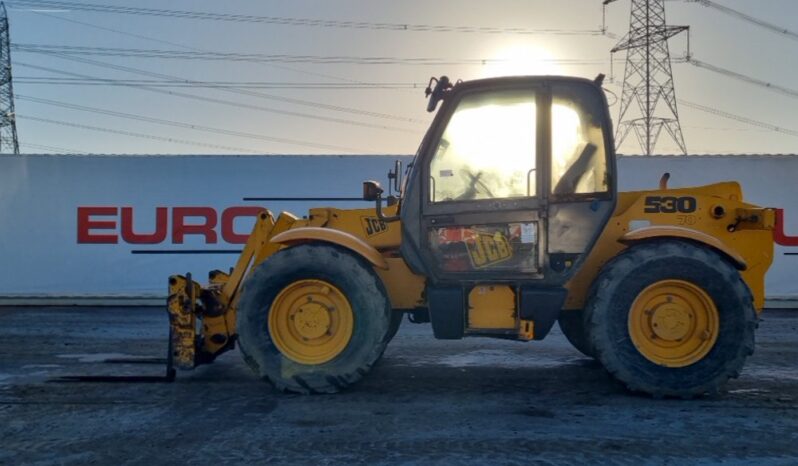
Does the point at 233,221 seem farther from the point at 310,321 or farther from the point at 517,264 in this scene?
the point at 517,264

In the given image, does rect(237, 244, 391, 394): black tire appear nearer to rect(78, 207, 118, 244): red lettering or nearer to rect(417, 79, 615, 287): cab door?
rect(417, 79, 615, 287): cab door

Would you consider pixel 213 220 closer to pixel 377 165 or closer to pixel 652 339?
pixel 377 165

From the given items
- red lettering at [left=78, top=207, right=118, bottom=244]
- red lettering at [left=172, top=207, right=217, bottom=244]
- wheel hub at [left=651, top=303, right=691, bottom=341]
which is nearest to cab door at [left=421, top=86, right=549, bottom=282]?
wheel hub at [left=651, top=303, right=691, bottom=341]

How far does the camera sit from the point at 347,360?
5.05 meters

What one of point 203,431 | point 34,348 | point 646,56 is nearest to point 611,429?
point 203,431

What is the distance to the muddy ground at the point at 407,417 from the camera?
12.6 ft

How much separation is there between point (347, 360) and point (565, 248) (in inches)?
72.1

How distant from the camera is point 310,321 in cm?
517

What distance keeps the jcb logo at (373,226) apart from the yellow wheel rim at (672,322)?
2.03 meters

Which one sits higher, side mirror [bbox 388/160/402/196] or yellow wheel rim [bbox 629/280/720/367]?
side mirror [bbox 388/160/402/196]

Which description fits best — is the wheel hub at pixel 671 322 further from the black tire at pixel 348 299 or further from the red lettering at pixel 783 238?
the red lettering at pixel 783 238

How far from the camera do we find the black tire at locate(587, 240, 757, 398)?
4867 mm

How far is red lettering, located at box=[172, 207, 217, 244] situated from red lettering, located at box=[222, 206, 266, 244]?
18cm

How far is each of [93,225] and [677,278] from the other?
32.8 ft
